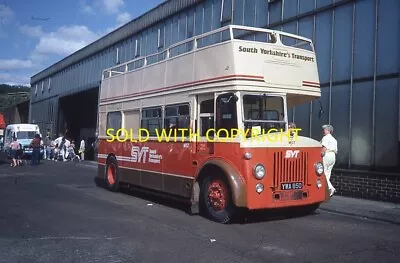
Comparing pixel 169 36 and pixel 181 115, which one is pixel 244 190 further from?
pixel 169 36

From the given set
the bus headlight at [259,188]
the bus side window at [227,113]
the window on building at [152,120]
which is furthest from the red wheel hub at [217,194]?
the window on building at [152,120]

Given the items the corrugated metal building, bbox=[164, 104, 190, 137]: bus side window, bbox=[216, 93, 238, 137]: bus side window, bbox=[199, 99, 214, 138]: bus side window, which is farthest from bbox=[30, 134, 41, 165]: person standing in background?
bbox=[216, 93, 238, 137]: bus side window

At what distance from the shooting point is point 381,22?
12055 mm

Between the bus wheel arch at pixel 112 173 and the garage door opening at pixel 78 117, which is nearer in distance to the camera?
the bus wheel arch at pixel 112 173

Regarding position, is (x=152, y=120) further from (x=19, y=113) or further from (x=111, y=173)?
(x=19, y=113)

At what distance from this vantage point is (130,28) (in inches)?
1097

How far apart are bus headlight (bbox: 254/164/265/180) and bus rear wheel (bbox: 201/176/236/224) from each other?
60 centimetres

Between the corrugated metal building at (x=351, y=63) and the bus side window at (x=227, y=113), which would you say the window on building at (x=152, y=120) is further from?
the corrugated metal building at (x=351, y=63)

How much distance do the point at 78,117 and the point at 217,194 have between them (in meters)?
35.9

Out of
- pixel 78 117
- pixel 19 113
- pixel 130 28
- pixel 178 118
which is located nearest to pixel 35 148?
pixel 130 28

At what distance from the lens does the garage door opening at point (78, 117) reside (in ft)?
125

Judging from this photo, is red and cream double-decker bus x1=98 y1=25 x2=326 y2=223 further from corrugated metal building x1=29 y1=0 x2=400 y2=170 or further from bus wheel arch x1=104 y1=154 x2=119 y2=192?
corrugated metal building x1=29 y1=0 x2=400 y2=170

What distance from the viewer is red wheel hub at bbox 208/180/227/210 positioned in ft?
27.9

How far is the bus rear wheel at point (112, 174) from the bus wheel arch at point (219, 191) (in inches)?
179
